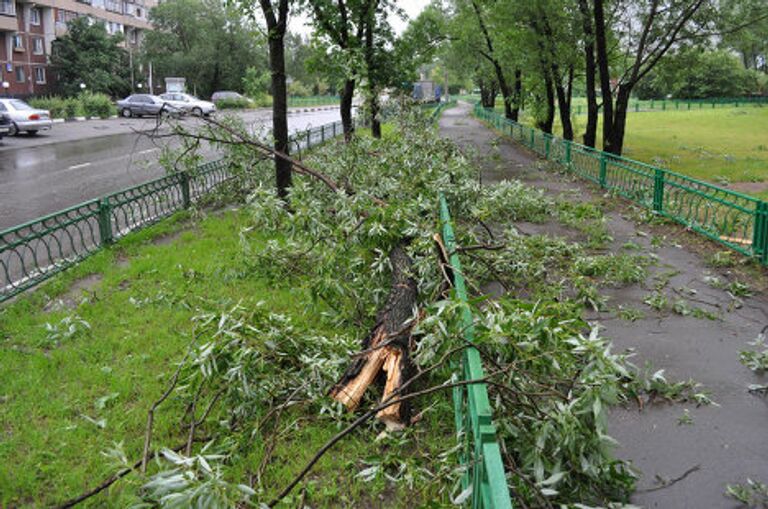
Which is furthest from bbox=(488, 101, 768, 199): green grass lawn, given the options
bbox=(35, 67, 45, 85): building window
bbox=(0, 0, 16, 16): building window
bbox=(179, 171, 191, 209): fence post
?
bbox=(35, 67, 45, 85): building window

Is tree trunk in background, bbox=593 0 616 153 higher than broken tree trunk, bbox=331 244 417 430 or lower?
higher

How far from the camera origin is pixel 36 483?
3.94m

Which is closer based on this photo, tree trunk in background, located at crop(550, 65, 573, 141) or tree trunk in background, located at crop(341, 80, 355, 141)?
tree trunk in background, located at crop(341, 80, 355, 141)

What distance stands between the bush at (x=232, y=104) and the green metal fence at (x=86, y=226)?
41.6m

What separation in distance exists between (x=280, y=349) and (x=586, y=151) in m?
13.0

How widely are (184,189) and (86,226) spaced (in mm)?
1787

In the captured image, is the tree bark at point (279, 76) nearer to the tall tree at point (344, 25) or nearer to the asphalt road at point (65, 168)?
the asphalt road at point (65, 168)

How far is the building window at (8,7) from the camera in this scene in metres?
44.9

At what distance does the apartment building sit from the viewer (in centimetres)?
4734

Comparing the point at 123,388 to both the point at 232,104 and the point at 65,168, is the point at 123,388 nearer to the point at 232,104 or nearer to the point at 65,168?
the point at 65,168

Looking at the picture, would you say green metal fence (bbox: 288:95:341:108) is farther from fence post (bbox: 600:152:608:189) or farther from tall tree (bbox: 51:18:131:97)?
fence post (bbox: 600:152:608:189)

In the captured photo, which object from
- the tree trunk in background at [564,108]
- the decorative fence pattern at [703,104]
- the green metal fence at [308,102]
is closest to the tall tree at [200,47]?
the green metal fence at [308,102]

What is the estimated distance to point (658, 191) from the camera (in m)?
11.4

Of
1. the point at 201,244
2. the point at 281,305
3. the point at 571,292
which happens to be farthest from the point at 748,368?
the point at 201,244
